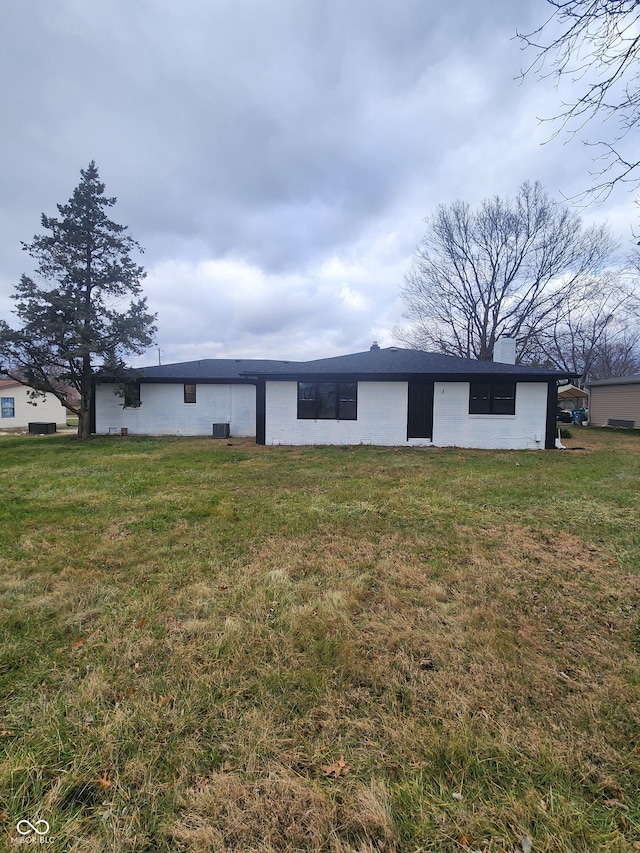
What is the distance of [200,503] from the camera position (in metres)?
5.69

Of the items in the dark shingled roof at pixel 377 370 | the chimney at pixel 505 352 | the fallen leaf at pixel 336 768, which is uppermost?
the chimney at pixel 505 352

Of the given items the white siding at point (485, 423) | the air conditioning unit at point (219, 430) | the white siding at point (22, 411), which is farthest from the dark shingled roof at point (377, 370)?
the white siding at point (22, 411)

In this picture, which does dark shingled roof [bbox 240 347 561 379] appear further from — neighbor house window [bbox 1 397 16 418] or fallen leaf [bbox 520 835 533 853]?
neighbor house window [bbox 1 397 16 418]

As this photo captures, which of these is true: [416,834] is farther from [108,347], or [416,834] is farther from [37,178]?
[37,178]

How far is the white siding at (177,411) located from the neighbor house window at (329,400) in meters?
4.43

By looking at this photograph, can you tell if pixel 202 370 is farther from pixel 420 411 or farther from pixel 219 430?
pixel 420 411

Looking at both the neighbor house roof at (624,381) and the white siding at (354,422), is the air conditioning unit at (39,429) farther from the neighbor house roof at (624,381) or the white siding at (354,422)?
the neighbor house roof at (624,381)

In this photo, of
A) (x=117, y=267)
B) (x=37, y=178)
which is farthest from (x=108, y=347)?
(x=37, y=178)

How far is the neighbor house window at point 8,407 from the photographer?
72.9 ft

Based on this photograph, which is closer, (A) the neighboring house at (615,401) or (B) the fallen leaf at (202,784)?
(B) the fallen leaf at (202,784)

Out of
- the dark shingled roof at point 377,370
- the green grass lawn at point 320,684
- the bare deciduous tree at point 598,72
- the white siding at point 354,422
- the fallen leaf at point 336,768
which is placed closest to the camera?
the green grass lawn at point 320,684

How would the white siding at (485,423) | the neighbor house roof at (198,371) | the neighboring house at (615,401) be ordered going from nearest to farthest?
the white siding at (485,423), the neighbor house roof at (198,371), the neighboring house at (615,401)

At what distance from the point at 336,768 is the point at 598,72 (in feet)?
16.8

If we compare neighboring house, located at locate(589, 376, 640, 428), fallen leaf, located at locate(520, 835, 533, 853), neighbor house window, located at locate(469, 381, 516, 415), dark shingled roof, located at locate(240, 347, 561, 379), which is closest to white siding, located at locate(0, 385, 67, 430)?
dark shingled roof, located at locate(240, 347, 561, 379)
